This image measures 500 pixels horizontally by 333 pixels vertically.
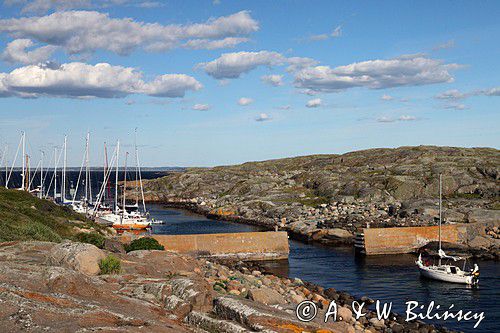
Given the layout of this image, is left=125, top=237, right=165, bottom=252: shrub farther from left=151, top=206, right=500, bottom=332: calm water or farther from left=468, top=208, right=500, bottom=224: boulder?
left=468, top=208, right=500, bottom=224: boulder

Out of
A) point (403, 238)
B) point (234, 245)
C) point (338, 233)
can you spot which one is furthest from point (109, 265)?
point (338, 233)

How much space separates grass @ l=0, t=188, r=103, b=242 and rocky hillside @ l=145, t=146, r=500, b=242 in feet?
109

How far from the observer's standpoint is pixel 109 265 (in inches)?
798

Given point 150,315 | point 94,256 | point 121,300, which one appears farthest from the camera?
point 94,256

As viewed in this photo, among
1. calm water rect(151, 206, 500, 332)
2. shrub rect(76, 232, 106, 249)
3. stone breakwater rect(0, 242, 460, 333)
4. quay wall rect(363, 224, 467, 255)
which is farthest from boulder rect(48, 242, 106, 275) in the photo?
quay wall rect(363, 224, 467, 255)

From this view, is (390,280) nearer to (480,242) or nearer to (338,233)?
(480,242)

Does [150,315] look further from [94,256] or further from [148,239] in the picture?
[148,239]

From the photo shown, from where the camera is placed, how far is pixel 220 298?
57.3 feet

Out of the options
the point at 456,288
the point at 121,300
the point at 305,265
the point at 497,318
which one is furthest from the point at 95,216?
the point at 121,300

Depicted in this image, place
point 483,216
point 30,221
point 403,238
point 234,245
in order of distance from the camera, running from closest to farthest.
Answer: point 30,221
point 234,245
point 403,238
point 483,216

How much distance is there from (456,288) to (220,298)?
31.6m

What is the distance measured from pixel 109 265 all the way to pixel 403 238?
46.1 metres

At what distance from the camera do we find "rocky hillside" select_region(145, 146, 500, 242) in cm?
7719

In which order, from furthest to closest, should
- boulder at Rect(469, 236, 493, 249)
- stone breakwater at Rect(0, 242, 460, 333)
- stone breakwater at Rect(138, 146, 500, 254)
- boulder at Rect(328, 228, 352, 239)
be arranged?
stone breakwater at Rect(138, 146, 500, 254)
boulder at Rect(328, 228, 352, 239)
boulder at Rect(469, 236, 493, 249)
stone breakwater at Rect(0, 242, 460, 333)
